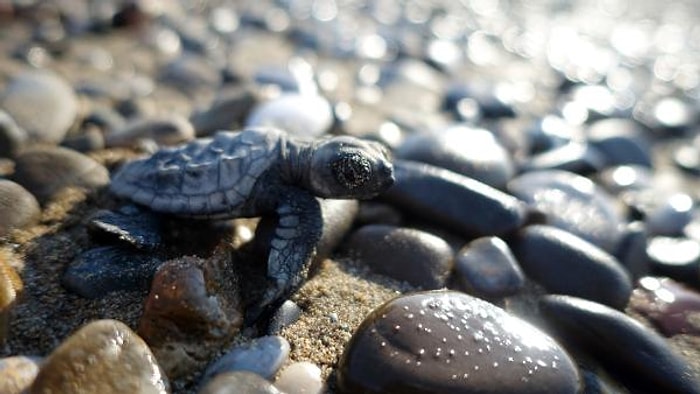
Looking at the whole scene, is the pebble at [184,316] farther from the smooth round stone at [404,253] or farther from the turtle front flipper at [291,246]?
the smooth round stone at [404,253]

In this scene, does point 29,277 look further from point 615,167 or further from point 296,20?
point 296,20

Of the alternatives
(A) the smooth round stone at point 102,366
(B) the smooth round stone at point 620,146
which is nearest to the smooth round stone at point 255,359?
(A) the smooth round stone at point 102,366

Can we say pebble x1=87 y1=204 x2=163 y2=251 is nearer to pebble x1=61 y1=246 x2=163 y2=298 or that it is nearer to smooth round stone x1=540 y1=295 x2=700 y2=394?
pebble x1=61 y1=246 x2=163 y2=298

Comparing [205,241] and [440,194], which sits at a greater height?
[440,194]

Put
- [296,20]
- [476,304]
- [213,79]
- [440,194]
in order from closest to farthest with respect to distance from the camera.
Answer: [476,304], [440,194], [213,79], [296,20]

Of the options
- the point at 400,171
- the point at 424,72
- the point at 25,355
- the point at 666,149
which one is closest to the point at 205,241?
the point at 25,355
